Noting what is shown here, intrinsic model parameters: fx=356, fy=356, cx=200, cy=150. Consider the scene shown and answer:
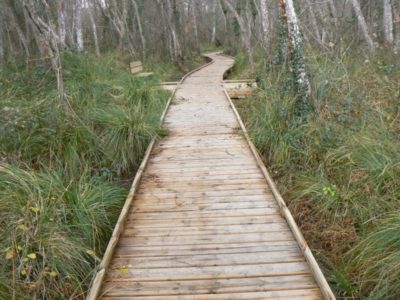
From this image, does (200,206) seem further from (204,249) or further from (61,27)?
(61,27)

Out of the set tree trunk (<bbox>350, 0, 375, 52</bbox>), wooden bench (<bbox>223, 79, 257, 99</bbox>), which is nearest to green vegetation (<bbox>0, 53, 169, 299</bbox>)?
wooden bench (<bbox>223, 79, 257, 99</bbox>)

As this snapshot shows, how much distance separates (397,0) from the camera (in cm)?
1440

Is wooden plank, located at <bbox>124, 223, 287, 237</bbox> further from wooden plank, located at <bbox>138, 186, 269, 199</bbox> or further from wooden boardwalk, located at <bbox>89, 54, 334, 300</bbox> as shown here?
wooden plank, located at <bbox>138, 186, 269, 199</bbox>

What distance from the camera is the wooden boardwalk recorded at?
9.31ft

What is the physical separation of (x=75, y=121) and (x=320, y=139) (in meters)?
3.76

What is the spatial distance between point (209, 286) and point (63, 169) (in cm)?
291

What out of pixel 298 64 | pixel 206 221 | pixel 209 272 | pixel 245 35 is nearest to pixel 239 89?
pixel 245 35

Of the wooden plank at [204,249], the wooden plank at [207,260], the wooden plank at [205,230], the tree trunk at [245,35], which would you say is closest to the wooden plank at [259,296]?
the wooden plank at [207,260]

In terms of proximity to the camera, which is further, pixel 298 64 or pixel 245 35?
pixel 245 35

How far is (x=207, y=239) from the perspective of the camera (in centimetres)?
350

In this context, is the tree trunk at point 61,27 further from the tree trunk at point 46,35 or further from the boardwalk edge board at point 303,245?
the boardwalk edge board at point 303,245

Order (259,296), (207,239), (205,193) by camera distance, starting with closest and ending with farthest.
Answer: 1. (259,296)
2. (207,239)
3. (205,193)

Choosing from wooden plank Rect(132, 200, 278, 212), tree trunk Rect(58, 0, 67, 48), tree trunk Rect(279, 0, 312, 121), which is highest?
tree trunk Rect(58, 0, 67, 48)

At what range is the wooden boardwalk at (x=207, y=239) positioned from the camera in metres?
2.84
